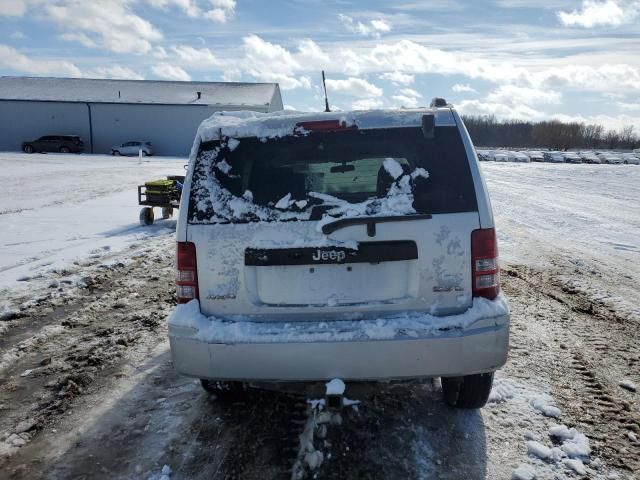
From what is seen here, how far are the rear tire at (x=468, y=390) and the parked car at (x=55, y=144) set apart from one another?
47741mm

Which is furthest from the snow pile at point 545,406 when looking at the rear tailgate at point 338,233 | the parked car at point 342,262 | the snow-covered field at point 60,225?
the snow-covered field at point 60,225

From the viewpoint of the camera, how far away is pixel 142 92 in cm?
5238

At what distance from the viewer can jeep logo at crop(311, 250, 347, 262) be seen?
9.38 feet

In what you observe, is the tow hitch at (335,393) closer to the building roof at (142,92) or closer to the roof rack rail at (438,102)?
the roof rack rail at (438,102)

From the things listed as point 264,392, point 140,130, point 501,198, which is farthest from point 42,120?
point 264,392

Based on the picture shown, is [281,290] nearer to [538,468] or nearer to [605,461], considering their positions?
[538,468]

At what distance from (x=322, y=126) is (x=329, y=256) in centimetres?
80

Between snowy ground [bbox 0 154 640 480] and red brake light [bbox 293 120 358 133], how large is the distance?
6.16ft

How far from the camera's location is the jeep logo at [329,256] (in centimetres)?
286

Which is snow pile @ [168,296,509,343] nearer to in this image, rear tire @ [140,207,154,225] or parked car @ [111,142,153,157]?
rear tire @ [140,207,154,225]

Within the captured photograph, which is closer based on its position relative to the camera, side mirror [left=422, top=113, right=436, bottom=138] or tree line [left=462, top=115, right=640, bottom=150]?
side mirror [left=422, top=113, right=436, bottom=138]

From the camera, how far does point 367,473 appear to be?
287 centimetres

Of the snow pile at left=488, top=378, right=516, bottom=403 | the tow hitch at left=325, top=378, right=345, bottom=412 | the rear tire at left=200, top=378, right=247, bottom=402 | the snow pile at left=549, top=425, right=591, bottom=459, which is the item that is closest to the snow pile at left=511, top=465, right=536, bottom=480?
the snow pile at left=549, top=425, right=591, bottom=459

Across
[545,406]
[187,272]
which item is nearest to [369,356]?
[187,272]
